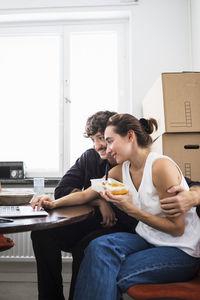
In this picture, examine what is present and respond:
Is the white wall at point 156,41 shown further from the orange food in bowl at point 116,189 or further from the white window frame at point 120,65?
the orange food in bowl at point 116,189

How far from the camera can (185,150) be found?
1.84 m

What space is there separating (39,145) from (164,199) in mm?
1959

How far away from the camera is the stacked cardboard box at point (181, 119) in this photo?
1803 millimetres

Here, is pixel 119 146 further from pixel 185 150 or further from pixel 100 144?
pixel 185 150

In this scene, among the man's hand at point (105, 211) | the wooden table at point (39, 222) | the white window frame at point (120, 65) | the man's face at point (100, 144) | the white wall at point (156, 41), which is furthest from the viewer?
the white window frame at point (120, 65)

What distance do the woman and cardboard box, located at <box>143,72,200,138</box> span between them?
47cm

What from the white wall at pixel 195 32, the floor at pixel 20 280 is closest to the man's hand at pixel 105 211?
the floor at pixel 20 280

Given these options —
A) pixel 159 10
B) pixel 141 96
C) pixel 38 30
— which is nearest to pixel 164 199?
pixel 141 96

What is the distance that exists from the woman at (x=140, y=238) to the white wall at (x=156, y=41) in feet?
4.33

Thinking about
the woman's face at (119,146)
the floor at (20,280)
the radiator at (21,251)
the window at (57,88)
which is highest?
the window at (57,88)

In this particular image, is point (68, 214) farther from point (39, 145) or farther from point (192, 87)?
point (39, 145)

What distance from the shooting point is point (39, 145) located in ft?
9.50

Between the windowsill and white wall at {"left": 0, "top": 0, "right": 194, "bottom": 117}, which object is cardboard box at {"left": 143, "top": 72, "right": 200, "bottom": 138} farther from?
the windowsill

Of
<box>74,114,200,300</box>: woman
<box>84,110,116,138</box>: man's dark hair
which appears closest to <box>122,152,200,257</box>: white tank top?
<box>74,114,200,300</box>: woman
